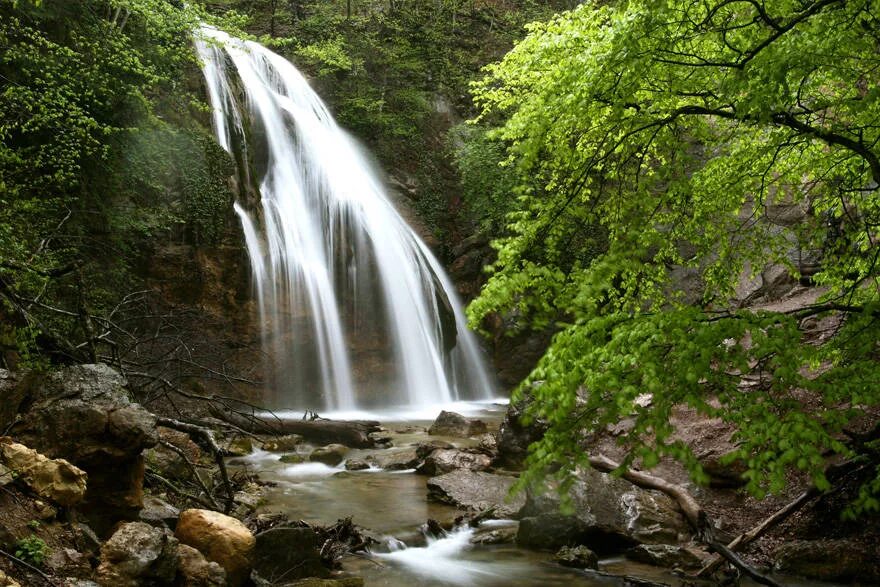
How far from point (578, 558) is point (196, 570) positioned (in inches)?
164

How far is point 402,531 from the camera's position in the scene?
306 inches

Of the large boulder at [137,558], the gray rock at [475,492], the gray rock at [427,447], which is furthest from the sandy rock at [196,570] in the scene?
the gray rock at [427,447]

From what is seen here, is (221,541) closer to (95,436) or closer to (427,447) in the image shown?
(95,436)

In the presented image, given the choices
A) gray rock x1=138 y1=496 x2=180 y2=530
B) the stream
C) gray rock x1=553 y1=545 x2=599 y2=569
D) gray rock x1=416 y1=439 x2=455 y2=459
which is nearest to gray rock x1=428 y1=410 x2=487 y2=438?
the stream

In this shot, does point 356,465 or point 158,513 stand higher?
point 158,513

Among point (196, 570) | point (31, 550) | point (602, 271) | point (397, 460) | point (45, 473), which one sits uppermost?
point (602, 271)

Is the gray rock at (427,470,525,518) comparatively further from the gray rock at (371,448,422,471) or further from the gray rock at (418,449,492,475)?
the gray rock at (371,448,422,471)

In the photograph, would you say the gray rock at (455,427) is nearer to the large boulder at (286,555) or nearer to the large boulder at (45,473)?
the large boulder at (286,555)

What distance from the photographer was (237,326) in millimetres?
15828

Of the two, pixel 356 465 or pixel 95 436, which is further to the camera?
pixel 356 465

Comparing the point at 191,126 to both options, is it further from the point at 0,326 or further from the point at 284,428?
the point at 0,326

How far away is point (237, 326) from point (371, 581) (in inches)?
427

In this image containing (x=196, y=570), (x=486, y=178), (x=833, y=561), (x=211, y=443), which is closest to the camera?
(x=196, y=570)

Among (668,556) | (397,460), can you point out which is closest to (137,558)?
(668,556)
